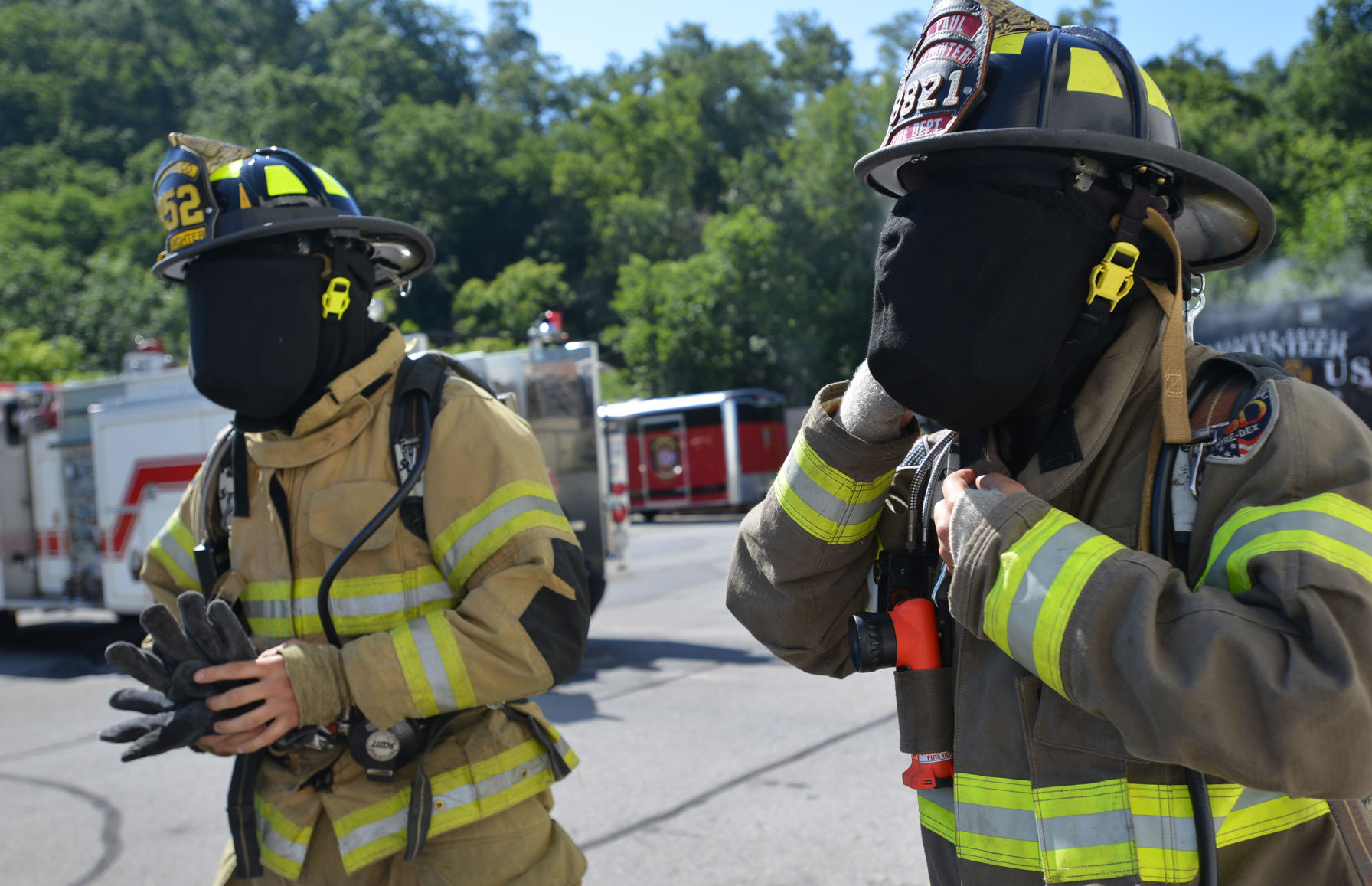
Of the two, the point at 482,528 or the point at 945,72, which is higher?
the point at 945,72

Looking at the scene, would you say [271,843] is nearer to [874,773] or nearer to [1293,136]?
[874,773]

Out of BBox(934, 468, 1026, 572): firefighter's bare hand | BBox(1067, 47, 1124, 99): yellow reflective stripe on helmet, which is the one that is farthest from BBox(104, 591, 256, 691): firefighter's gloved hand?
BBox(1067, 47, 1124, 99): yellow reflective stripe on helmet

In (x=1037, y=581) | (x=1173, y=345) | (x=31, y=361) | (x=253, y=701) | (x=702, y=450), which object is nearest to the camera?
(x=1037, y=581)

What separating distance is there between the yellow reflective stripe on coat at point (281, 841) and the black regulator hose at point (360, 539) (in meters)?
0.38

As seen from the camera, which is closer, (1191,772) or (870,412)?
(1191,772)

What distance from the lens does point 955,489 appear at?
4.67ft

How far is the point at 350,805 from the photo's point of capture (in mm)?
2064

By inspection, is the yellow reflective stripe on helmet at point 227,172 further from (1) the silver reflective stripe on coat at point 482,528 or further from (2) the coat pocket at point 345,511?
(1) the silver reflective stripe on coat at point 482,528

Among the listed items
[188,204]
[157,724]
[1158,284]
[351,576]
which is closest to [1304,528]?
[1158,284]

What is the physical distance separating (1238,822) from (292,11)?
84.2 metres

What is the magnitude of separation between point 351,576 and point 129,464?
29.0ft

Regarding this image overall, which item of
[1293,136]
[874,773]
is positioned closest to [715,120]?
[1293,136]

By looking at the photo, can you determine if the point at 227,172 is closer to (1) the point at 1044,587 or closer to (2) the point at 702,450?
(1) the point at 1044,587

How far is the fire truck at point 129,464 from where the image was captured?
8.62 metres
